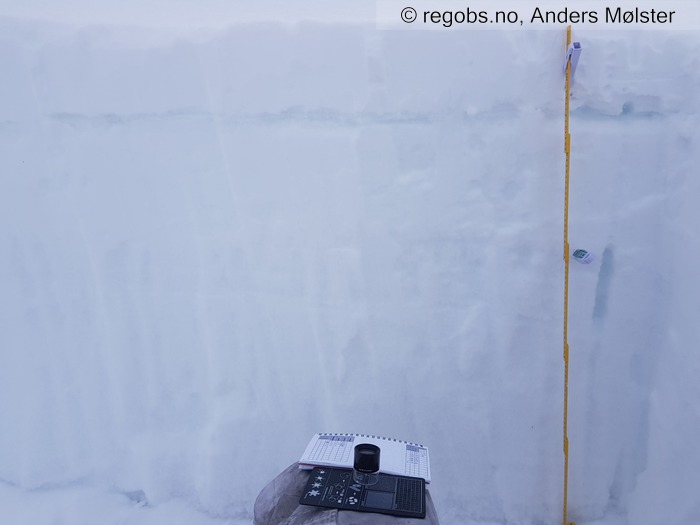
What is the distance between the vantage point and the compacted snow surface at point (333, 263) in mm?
1673

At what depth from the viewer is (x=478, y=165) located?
171 centimetres

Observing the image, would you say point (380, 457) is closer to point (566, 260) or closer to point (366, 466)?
point (366, 466)

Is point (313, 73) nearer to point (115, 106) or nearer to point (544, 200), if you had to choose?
point (115, 106)

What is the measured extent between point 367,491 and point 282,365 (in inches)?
31.3

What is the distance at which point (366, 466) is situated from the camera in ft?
3.56

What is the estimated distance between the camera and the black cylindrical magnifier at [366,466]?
108 centimetres

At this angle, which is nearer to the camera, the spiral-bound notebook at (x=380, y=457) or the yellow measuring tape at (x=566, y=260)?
the spiral-bound notebook at (x=380, y=457)

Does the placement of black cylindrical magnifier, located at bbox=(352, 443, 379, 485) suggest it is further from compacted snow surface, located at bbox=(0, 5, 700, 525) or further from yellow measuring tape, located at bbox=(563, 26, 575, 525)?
yellow measuring tape, located at bbox=(563, 26, 575, 525)

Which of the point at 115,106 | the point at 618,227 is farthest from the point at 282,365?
the point at 618,227

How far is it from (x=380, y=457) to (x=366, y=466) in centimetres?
10

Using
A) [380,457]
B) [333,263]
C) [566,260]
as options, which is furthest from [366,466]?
[566,260]

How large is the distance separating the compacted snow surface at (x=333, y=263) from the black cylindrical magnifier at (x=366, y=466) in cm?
68

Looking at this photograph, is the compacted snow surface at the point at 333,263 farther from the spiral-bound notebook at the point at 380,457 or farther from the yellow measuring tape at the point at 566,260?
the spiral-bound notebook at the point at 380,457

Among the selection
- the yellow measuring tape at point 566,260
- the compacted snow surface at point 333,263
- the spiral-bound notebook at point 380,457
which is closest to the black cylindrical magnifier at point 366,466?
the spiral-bound notebook at point 380,457
